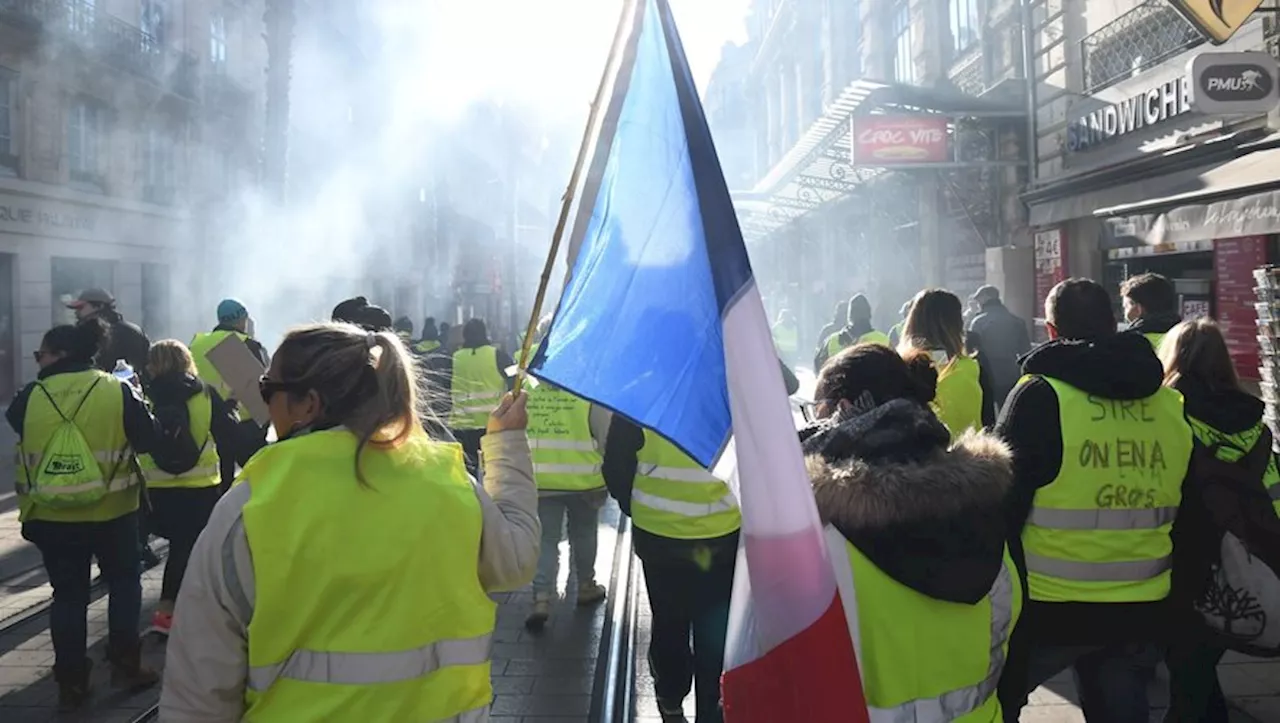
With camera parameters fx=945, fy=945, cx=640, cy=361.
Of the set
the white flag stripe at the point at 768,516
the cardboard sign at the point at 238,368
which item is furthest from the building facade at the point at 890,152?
the white flag stripe at the point at 768,516

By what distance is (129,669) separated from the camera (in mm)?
4570

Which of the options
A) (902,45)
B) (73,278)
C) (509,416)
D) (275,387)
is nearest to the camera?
(275,387)

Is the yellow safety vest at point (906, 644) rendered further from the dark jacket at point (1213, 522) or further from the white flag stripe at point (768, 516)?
the dark jacket at point (1213, 522)

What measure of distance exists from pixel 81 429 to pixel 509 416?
3030 mm

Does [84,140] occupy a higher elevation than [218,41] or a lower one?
lower

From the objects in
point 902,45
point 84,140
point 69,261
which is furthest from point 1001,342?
point 84,140

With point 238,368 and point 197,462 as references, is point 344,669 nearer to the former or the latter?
point 238,368

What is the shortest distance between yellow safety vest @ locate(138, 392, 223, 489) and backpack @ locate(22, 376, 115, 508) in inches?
29.7

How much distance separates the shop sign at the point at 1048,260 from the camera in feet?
42.4

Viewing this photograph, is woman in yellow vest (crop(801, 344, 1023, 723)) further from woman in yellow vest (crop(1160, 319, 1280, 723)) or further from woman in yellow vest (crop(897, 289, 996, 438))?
woman in yellow vest (crop(897, 289, 996, 438))

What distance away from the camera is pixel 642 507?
3.87 meters

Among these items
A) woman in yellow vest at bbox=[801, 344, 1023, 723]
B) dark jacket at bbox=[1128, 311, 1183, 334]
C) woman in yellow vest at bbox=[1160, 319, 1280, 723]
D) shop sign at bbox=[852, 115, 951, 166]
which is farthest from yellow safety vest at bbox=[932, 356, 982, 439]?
shop sign at bbox=[852, 115, 951, 166]

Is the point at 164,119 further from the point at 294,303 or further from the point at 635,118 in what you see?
the point at 635,118

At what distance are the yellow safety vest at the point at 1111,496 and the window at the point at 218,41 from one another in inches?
986
